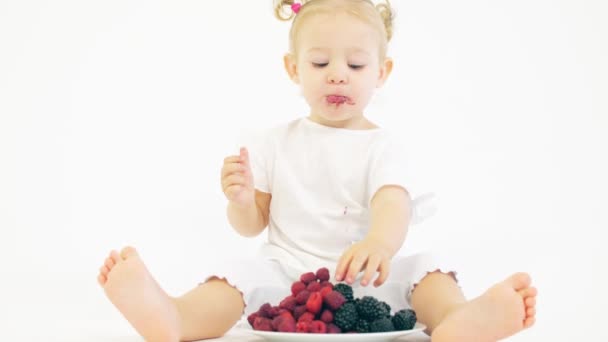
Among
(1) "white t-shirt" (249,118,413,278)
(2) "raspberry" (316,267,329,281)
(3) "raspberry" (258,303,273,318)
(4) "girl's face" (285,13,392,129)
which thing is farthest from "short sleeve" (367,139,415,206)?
(3) "raspberry" (258,303,273,318)

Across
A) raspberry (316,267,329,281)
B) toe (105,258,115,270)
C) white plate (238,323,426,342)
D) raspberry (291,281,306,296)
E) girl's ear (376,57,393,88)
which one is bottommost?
white plate (238,323,426,342)

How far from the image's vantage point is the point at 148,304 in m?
1.68

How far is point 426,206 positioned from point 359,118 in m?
0.30

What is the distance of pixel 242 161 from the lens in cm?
195

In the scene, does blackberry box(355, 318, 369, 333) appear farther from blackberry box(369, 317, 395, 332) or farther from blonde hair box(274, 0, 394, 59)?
blonde hair box(274, 0, 394, 59)

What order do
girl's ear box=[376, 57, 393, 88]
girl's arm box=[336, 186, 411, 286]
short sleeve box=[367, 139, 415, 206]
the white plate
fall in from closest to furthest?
the white plate, girl's arm box=[336, 186, 411, 286], short sleeve box=[367, 139, 415, 206], girl's ear box=[376, 57, 393, 88]

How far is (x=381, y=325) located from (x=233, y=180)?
0.49 metres

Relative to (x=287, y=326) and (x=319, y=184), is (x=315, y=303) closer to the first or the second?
(x=287, y=326)

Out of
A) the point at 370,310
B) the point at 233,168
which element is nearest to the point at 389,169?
the point at 233,168

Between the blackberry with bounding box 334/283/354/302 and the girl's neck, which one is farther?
the girl's neck

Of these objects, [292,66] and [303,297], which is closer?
[303,297]

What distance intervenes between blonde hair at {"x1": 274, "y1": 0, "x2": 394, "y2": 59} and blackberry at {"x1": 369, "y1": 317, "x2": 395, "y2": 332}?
0.75 m

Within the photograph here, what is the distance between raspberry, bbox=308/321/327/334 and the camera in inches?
64.5

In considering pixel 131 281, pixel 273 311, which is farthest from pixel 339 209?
pixel 131 281
